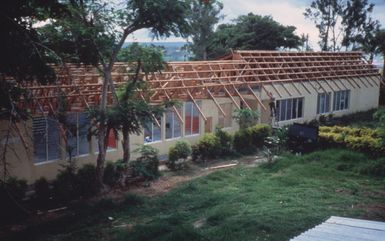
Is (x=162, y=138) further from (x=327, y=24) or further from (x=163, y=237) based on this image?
(x=327, y=24)

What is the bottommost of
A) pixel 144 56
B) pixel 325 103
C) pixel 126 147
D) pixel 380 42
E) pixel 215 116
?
pixel 126 147

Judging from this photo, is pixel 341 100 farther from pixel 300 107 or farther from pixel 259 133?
pixel 259 133

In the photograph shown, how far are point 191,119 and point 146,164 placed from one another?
617cm

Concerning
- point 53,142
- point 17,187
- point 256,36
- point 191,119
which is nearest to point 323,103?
point 191,119

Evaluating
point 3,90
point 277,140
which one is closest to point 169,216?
point 3,90

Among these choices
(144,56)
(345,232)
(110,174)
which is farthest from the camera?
(110,174)

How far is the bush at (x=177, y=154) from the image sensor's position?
19312 millimetres

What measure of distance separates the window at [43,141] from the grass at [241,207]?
Answer: 11.3ft

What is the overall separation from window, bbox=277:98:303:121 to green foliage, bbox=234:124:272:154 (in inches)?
191

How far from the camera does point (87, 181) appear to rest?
15727 millimetres

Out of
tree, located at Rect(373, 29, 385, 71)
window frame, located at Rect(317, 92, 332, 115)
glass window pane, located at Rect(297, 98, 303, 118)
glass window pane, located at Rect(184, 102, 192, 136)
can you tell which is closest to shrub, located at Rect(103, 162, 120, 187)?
glass window pane, located at Rect(184, 102, 192, 136)

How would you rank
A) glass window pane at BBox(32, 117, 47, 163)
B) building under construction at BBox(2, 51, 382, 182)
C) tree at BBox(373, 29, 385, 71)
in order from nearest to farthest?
glass window pane at BBox(32, 117, 47, 163) < building under construction at BBox(2, 51, 382, 182) < tree at BBox(373, 29, 385, 71)

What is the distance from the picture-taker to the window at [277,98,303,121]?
28.5m

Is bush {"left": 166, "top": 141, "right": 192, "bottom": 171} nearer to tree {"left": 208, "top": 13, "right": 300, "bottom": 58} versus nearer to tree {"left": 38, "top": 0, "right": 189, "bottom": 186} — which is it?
tree {"left": 38, "top": 0, "right": 189, "bottom": 186}
